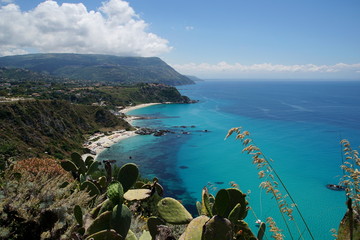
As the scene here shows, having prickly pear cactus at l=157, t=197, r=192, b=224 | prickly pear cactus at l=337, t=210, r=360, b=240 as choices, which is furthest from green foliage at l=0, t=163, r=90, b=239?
prickly pear cactus at l=337, t=210, r=360, b=240

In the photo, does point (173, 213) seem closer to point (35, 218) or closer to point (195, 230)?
point (195, 230)

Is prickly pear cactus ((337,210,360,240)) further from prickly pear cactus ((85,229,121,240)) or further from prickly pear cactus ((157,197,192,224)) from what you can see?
prickly pear cactus ((85,229,121,240))

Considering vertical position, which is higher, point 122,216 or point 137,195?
point 122,216

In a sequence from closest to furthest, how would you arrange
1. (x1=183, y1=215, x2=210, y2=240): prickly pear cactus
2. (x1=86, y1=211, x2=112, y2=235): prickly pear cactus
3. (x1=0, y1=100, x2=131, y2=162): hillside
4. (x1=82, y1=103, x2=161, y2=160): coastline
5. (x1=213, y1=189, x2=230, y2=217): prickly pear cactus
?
(x1=183, y1=215, x2=210, y2=240): prickly pear cactus, (x1=213, y1=189, x2=230, y2=217): prickly pear cactus, (x1=86, y1=211, x2=112, y2=235): prickly pear cactus, (x1=0, y1=100, x2=131, y2=162): hillside, (x1=82, y1=103, x2=161, y2=160): coastline

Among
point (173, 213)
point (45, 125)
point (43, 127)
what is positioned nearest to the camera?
point (173, 213)

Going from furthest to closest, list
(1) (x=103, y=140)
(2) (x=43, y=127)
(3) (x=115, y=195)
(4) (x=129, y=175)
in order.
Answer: (1) (x=103, y=140) → (2) (x=43, y=127) → (4) (x=129, y=175) → (3) (x=115, y=195)

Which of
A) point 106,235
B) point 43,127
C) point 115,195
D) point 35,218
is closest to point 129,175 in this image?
point 115,195
